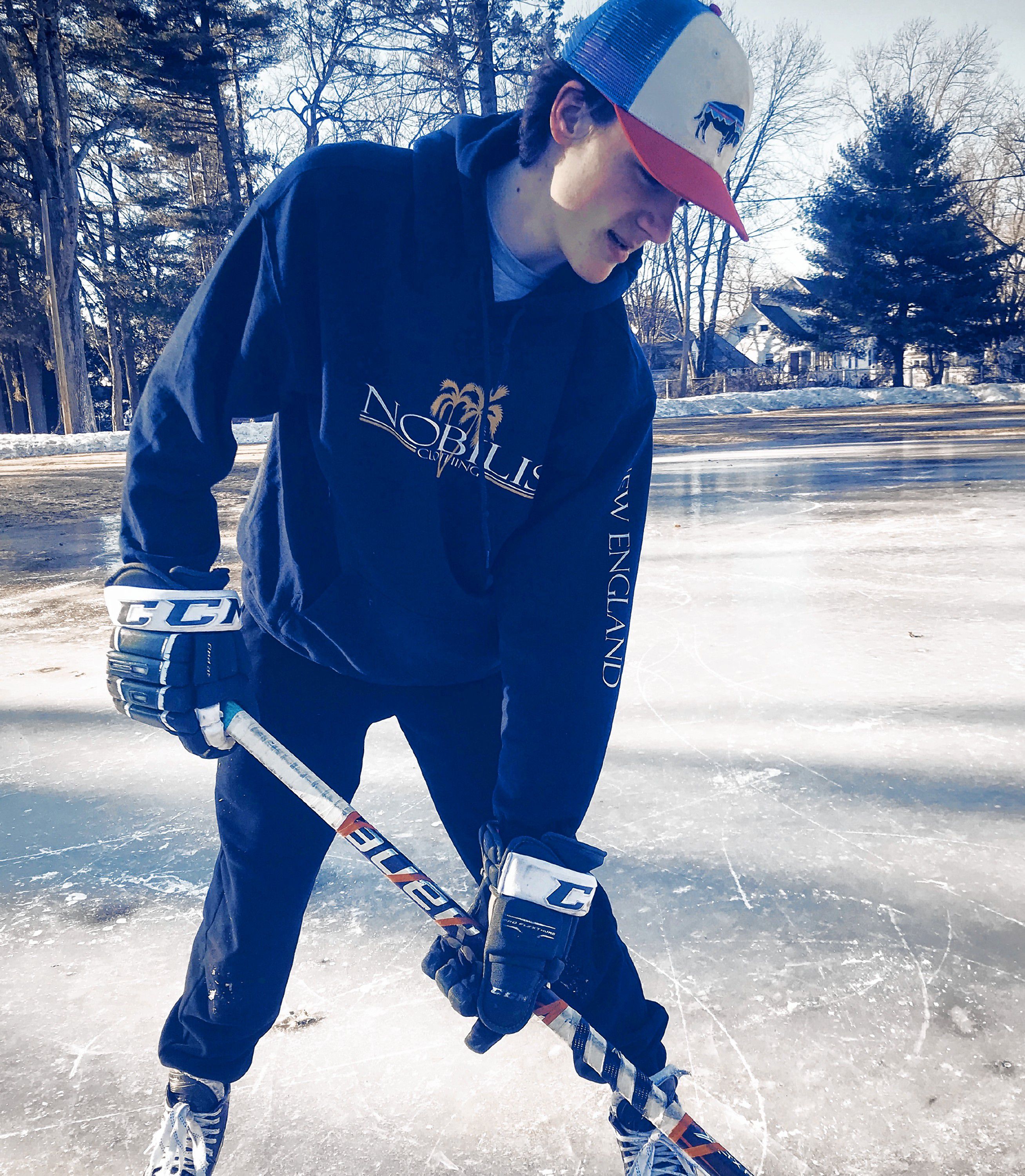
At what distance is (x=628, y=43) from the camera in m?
1.30

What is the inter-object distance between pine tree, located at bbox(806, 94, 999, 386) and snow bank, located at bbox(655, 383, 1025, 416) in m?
3.67

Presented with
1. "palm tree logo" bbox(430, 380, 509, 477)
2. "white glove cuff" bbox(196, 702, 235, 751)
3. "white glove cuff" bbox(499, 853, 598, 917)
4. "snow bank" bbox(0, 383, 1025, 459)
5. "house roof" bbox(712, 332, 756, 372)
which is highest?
"house roof" bbox(712, 332, 756, 372)

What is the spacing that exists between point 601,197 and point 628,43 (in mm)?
214

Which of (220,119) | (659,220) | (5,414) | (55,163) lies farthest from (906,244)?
(5,414)

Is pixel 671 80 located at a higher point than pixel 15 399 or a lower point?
lower

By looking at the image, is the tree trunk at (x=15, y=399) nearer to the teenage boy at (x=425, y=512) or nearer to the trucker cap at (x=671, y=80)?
the teenage boy at (x=425, y=512)

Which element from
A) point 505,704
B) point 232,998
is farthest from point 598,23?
point 232,998

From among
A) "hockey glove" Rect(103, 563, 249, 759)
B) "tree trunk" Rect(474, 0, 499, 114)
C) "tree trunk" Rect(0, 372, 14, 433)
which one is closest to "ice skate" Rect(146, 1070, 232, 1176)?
"hockey glove" Rect(103, 563, 249, 759)

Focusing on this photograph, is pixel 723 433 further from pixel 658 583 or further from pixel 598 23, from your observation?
pixel 598 23

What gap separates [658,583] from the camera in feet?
16.5

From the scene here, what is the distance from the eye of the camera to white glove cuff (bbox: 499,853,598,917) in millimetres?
1405

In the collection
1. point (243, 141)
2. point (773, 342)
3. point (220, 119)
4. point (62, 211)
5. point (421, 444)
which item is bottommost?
point (421, 444)

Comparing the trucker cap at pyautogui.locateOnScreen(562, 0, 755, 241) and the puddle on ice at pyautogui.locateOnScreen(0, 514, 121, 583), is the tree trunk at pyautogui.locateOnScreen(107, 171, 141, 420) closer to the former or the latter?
the puddle on ice at pyautogui.locateOnScreen(0, 514, 121, 583)

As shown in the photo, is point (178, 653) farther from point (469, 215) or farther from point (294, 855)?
point (469, 215)
